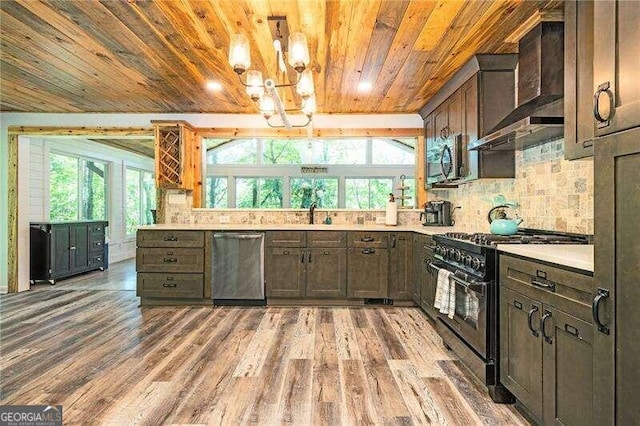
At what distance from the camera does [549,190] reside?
102 inches

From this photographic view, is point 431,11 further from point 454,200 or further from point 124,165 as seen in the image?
point 124,165

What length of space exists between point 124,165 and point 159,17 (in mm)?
6178

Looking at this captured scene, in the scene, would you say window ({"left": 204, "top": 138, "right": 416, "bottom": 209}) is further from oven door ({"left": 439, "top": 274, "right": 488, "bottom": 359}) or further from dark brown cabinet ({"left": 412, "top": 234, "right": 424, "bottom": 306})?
oven door ({"left": 439, "top": 274, "right": 488, "bottom": 359})

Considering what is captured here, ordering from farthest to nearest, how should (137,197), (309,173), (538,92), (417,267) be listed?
(309,173) < (137,197) < (417,267) < (538,92)

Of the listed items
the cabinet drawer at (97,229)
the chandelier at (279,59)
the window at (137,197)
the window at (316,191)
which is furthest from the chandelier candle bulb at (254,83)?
the window at (316,191)

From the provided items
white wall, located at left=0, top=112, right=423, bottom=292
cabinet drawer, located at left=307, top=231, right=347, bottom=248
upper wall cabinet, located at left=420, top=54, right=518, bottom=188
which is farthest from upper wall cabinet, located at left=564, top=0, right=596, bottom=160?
white wall, located at left=0, top=112, right=423, bottom=292

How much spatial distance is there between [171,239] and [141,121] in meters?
1.82

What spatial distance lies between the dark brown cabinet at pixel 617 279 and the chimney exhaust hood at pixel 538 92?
107 centimetres

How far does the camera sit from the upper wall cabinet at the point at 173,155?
4.34m

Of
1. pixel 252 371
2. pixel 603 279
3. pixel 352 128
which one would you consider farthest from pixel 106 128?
pixel 603 279

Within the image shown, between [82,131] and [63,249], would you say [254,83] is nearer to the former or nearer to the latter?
[82,131]

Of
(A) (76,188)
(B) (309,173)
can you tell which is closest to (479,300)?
(A) (76,188)

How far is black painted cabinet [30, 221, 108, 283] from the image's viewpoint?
510cm

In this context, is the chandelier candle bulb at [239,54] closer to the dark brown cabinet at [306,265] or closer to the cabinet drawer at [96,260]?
the dark brown cabinet at [306,265]
